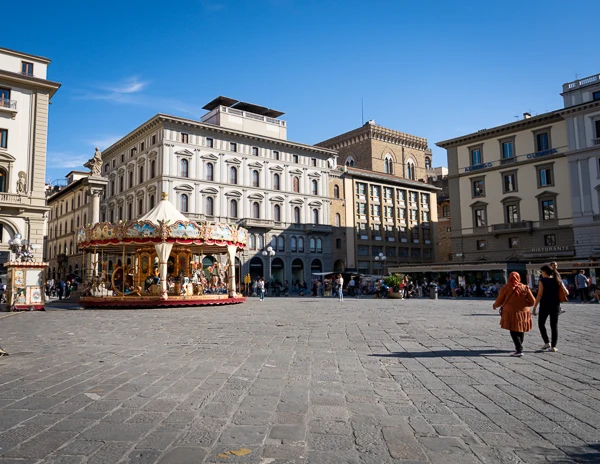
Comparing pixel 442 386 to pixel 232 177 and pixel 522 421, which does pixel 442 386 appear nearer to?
pixel 522 421

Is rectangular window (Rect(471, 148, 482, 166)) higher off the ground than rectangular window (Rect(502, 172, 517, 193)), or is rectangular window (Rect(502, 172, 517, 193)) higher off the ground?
rectangular window (Rect(471, 148, 482, 166))

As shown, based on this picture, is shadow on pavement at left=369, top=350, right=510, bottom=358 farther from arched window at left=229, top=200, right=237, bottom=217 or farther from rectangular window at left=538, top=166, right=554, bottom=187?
arched window at left=229, top=200, right=237, bottom=217

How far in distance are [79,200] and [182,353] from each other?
5522cm

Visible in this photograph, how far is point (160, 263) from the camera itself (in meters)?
23.0

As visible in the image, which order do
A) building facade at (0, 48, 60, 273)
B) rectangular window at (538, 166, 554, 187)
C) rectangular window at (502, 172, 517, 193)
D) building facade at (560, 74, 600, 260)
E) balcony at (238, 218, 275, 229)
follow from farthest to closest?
1. balcony at (238, 218, 275, 229)
2. rectangular window at (502, 172, 517, 193)
3. rectangular window at (538, 166, 554, 187)
4. building facade at (560, 74, 600, 260)
5. building facade at (0, 48, 60, 273)

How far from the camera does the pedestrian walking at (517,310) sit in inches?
305

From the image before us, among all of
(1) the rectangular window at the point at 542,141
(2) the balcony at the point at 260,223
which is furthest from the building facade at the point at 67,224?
(1) the rectangular window at the point at 542,141

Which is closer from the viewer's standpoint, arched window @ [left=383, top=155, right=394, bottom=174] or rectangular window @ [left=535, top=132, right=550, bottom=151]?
rectangular window @ [left=535, top=132, right=550, bottom=151]

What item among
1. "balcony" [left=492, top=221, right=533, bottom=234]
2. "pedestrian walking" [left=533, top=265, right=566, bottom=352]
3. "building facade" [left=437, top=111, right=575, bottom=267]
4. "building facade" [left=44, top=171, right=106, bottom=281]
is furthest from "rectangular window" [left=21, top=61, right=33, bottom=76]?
"balcony" [left=492, top=221, right=533, bottom=234]

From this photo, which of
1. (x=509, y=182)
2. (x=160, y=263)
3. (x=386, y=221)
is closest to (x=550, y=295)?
(x=160, y=263)

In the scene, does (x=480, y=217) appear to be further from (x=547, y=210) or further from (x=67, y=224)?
(x=67, y=224)

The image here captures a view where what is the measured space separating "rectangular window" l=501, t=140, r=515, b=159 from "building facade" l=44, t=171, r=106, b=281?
1590 inches

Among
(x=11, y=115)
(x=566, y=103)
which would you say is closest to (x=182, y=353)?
(x=11, y=115)

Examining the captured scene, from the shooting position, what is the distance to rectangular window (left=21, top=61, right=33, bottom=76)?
32.4 metres
